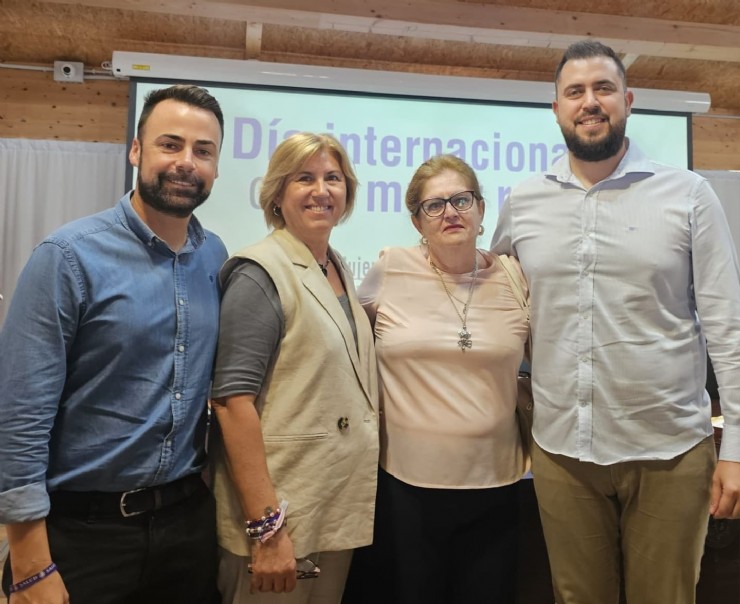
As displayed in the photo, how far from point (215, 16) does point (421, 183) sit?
7.90 feet

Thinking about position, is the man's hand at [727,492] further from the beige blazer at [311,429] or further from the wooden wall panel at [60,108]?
the wooden wall panel at [60,108]

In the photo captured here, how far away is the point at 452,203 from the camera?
148cm

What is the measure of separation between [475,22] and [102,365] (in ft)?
10.4

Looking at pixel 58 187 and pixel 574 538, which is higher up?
pixel 58 187

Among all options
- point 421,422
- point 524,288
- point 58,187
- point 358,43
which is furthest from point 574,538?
point 58,187

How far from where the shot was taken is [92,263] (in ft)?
3.46

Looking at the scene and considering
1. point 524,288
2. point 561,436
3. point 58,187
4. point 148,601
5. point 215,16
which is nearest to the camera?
point 148,601

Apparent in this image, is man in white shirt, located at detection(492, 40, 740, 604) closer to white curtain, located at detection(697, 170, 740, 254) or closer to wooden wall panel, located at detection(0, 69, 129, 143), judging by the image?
wooden wall panel, located at detection(0, 69, 129, 143)

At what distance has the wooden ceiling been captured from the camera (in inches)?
127

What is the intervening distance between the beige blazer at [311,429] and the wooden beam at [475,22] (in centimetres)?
246

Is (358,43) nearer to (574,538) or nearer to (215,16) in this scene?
(215,16)

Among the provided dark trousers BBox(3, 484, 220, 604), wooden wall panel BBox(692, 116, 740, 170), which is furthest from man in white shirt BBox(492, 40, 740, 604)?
wooden wall panel BBox(692, 116, 740, 170)

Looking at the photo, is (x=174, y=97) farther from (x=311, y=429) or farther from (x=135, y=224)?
(x=311, y=429)

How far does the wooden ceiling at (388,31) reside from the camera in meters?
3.24
